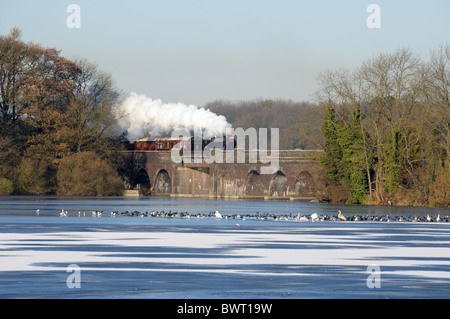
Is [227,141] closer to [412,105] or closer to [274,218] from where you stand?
[412,105]

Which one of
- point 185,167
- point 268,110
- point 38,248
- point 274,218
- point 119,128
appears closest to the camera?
point 38,248

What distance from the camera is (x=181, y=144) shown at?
94.1 metres

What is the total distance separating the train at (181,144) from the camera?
93.1 m

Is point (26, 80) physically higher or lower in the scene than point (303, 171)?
higher

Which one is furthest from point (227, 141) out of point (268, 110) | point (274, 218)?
point (268, 110)

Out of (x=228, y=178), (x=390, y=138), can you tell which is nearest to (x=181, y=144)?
(x=228, y=178)

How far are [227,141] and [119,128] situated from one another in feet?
46.9

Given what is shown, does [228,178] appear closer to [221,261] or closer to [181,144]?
[181,144]

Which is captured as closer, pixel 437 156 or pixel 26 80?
pixel 437 156

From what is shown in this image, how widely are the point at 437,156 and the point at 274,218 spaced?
20364 millimetres

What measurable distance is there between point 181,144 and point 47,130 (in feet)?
59.0

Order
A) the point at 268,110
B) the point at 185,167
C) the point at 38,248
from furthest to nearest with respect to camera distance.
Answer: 1. the point at 268,110
2. the point at 185,167
3. the point at 38,248

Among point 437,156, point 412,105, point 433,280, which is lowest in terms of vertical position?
point 433,280

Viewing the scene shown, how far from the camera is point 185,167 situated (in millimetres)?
90375
